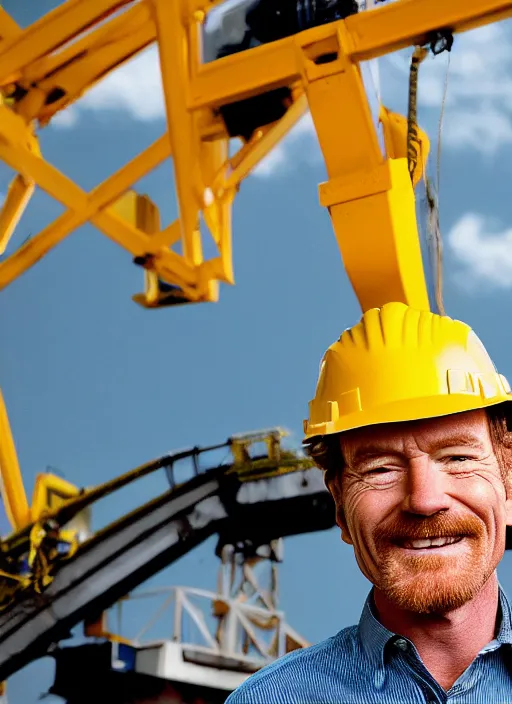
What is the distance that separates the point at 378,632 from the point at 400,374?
45cm

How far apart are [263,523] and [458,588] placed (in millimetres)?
4949

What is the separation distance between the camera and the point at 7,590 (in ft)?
21.0

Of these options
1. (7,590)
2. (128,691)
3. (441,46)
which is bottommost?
(128,691)

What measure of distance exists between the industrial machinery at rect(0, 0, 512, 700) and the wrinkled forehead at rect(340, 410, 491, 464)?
1646 mm

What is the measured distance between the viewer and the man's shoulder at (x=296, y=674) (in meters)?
1.40

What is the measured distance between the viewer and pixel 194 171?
4.30 m

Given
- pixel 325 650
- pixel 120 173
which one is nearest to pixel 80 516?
pixel 120 173

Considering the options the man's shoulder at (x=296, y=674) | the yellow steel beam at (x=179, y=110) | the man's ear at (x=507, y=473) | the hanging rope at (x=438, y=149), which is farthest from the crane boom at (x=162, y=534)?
the man's ear at (x=507, y=473)

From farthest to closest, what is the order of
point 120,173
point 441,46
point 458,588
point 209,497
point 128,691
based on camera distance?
point 209,497 < point 128,691 < point 120,173 < point 441,46 < point 458,588

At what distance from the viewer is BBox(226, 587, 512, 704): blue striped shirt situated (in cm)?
124

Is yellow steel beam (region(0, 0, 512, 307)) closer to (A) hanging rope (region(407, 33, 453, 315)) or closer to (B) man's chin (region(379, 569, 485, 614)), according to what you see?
(A) hanging rope (region(407, 33, 453, 315))

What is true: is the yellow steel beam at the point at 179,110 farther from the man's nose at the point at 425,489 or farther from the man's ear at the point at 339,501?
the man's nose at the point at 425,489

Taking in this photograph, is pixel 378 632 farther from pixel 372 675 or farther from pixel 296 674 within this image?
pixel 296 674

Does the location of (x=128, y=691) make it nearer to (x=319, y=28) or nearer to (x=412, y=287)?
(x=412, y=287)
